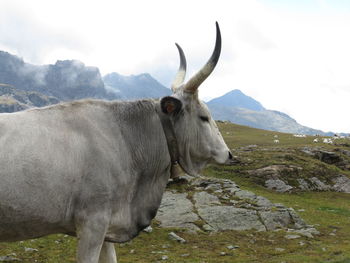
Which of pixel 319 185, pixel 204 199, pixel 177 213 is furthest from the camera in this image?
pixel 319 185

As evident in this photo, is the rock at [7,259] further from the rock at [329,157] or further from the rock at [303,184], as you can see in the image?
the rock at [329,157]

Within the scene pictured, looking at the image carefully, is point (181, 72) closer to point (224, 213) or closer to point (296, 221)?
point (224, 213)

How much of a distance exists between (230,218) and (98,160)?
20.7m

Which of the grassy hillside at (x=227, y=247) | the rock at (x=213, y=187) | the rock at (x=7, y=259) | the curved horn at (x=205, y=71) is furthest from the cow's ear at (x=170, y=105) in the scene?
the rock at (x=213, y=187)

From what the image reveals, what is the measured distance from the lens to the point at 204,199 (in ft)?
99.2

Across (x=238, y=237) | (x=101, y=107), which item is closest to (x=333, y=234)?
(x=238, y=237)

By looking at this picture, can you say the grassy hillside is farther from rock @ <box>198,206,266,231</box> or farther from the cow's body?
the cow's body

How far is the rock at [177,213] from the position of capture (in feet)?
80.0

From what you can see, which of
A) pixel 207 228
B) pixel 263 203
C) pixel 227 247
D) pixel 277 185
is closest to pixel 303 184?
pixel 277 185

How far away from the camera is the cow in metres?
5.88

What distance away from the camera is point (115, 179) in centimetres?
663

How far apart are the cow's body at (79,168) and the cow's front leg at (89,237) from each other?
0.31 ft

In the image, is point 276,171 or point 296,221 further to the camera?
point 276,171

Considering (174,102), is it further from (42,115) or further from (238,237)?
(238,237)
